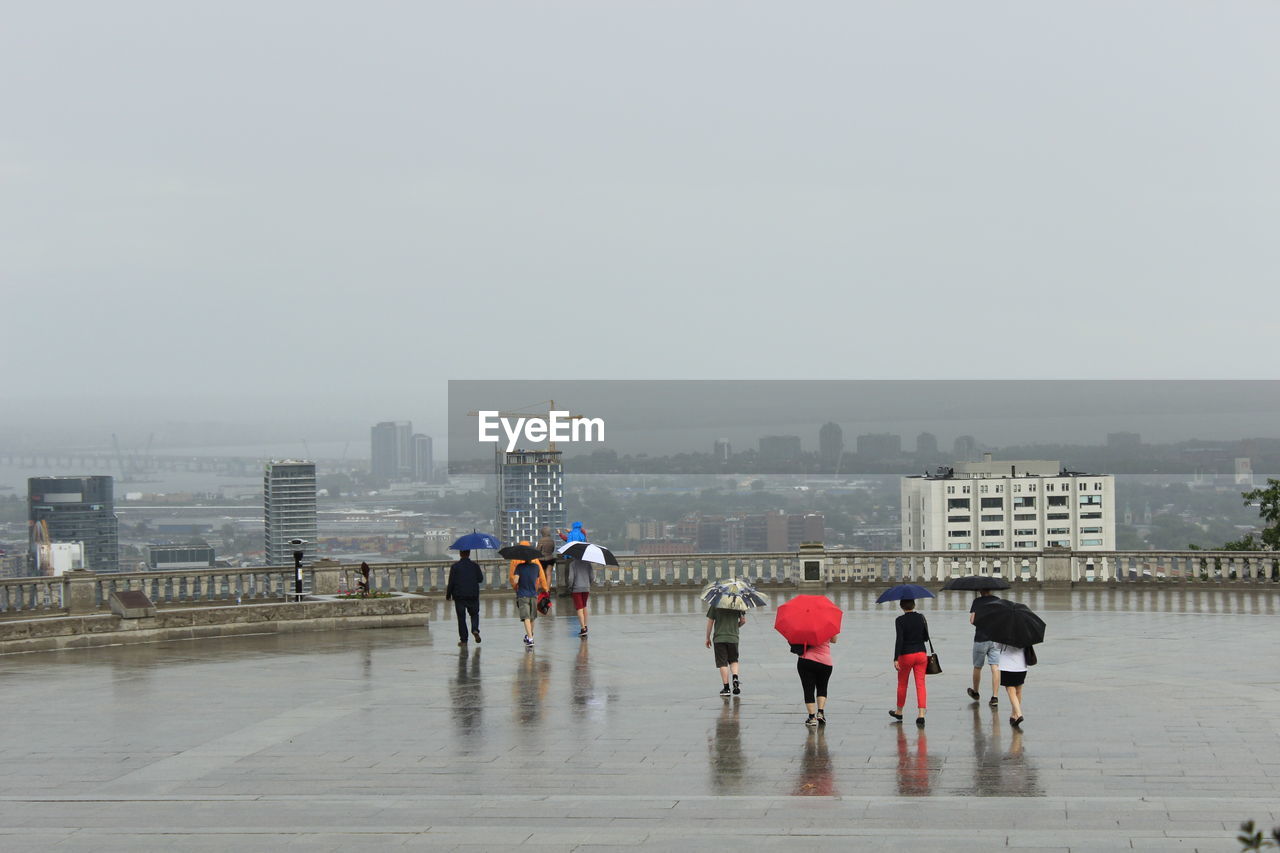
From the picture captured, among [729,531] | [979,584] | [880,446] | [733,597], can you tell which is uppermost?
[880,446]

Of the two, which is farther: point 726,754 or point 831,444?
point 831,444

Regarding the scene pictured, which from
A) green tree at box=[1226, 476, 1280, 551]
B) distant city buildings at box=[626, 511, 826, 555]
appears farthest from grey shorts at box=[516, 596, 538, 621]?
distant city buildings at box=[626, 511, 826, 555]

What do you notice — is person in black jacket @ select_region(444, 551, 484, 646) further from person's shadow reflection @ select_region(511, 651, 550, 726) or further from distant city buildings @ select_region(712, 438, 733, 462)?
distant city buildings @ select_region(712, 438, 733, 462)

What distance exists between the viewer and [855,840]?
10.4 meters

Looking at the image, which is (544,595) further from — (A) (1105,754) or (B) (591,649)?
(A) (1105,754)

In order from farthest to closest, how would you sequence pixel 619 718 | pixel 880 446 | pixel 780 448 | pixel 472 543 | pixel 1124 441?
pixel 880 446, pixel 1124 441, pixel 780 448, pixel 472 543, pixel 619 718

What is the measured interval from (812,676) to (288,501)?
50979mm

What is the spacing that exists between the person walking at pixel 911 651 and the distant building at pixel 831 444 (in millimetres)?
65088

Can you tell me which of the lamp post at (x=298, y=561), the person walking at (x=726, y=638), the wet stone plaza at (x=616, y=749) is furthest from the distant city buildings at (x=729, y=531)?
the person walking at (x=726, y=638)

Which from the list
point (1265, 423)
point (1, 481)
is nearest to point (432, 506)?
point (1265, 423)

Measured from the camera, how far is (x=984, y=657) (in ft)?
54.8

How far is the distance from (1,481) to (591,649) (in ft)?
410

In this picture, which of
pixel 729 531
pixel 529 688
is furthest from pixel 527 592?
pixel 729 531

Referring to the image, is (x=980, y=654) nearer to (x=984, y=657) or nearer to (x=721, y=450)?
(x=984, y=657)
